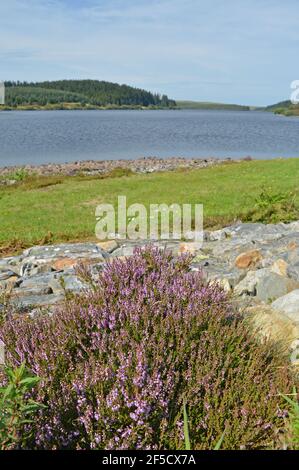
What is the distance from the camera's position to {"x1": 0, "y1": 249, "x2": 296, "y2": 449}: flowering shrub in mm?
2875

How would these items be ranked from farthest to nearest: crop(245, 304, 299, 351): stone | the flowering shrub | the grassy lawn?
1. the grassy lawn
2. crop(245, 304, 299, 351): stone
3. the flowering shrub

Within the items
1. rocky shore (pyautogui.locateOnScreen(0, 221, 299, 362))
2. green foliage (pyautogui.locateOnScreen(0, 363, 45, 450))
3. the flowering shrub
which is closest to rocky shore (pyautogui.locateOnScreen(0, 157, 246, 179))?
rocky shore (pyautogui.locateOnScreen(0, 221, 299, 362))

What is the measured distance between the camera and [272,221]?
13.3m

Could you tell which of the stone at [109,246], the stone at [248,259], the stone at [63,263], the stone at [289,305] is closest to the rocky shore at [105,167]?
the stone at [109,246]

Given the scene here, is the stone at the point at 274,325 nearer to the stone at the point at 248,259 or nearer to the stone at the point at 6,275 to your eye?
the stone at the point at 248,259

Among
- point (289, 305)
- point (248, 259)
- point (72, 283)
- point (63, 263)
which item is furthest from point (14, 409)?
point (63, 263)

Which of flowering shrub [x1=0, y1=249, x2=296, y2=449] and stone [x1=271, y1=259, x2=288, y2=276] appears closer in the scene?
flowering shrub [x1=0, y1=249, x2=296, y2=449]

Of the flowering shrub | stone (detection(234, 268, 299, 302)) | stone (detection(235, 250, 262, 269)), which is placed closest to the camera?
the flowering shrub

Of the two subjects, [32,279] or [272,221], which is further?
[272,221]

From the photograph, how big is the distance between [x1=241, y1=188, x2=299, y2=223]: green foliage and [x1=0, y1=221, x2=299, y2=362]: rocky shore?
59.7 inches

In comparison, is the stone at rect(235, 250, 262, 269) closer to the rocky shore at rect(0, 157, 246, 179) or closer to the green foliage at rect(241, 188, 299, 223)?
the green foliage at rect(241, 188, 299, 223)

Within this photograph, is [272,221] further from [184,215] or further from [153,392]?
[153,392]

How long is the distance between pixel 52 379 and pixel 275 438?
1.43 m
